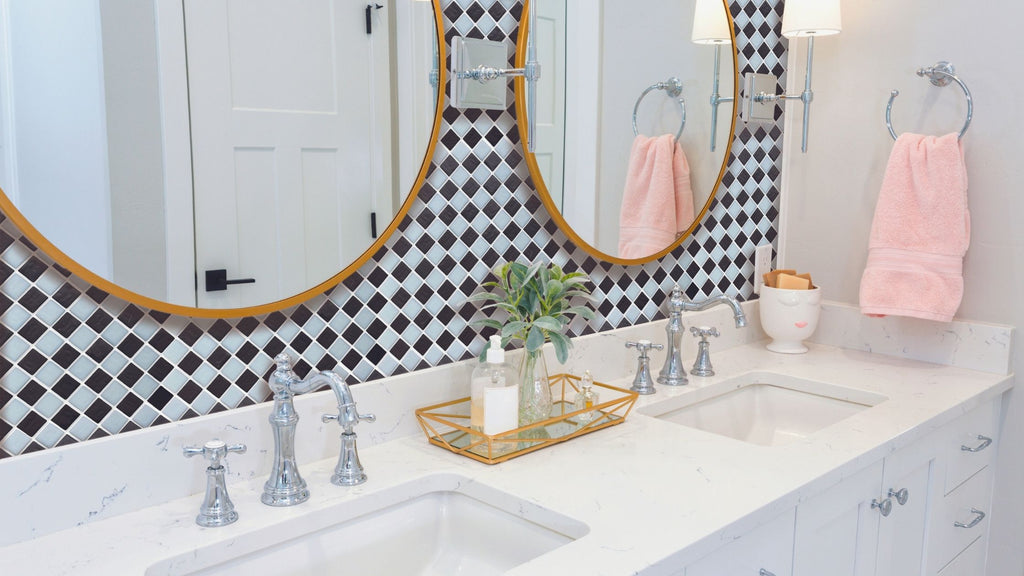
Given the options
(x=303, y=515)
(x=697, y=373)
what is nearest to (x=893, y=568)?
(x=697, y=373)

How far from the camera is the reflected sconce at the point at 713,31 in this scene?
197 cm

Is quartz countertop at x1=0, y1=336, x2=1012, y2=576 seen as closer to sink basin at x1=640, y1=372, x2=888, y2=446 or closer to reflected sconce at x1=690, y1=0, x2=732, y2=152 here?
sink basin at x1=640, y1=372, x2=888, y2=446

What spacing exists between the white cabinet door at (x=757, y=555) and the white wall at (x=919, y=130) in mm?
972

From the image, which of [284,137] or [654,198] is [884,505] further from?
[284,137]

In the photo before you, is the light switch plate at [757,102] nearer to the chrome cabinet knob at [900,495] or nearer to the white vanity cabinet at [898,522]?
the white vanity cabinet at [898,522]

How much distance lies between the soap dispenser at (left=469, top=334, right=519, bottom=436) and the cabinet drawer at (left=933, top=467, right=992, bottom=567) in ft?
3.25

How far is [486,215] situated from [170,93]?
61 centimetres

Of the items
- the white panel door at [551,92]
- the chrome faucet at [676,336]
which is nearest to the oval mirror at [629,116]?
the white panel door at [551,92]

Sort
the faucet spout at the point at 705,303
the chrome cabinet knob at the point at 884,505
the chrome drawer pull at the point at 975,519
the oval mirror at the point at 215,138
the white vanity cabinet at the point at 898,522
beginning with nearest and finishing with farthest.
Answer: the oval mirror at the point at 215,138, the white vanity cabinet at the point at 898,522, the chrome cabinet knob at the point at 884,505, the faucet spout at the point at 705,303, the chrome drawer pull at the point at 975,519

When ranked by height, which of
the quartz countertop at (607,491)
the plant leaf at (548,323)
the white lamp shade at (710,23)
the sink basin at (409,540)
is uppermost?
the white lamp shade at (710,23)

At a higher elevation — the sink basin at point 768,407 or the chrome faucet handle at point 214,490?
the chrome faucet handle at point 214,490

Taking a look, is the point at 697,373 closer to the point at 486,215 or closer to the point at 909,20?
the point at 486,215

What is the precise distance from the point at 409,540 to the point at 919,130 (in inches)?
59.8

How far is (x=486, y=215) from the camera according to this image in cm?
161
